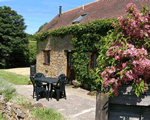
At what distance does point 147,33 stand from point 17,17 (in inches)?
886

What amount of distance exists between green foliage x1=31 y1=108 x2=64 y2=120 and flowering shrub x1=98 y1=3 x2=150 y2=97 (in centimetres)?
250

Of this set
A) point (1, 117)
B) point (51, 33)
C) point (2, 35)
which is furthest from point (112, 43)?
point (2, 35)

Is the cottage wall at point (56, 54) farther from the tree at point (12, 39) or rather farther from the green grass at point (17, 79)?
the tree at point (12, 39)

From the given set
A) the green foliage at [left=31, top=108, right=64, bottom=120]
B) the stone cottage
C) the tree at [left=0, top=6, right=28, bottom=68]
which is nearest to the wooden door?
the stone cottage

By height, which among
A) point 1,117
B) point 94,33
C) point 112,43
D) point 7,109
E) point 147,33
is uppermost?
point 94,33

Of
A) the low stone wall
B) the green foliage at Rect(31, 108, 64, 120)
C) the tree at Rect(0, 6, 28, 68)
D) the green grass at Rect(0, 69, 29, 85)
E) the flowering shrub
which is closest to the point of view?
the flowering shrub

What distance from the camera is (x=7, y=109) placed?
20.2 ft

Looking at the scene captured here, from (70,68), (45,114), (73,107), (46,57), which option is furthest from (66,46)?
(45,114)

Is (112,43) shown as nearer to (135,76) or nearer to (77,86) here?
(135,76)

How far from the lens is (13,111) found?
553cm

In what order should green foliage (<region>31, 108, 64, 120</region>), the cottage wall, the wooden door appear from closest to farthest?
green foliage (<region>31, 108, 64, 120</region>) < the wooden door < the cottage wall

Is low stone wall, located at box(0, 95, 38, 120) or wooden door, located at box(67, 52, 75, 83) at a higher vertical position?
wooden door, located at box(67, 52, 75, 83)

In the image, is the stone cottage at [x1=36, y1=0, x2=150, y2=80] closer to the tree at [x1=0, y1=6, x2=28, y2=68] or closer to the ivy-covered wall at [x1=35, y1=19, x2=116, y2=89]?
the ivy-covered wall at [x1=35, y1=19, x2=116, y2=89]

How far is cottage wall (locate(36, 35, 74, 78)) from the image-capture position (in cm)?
994
